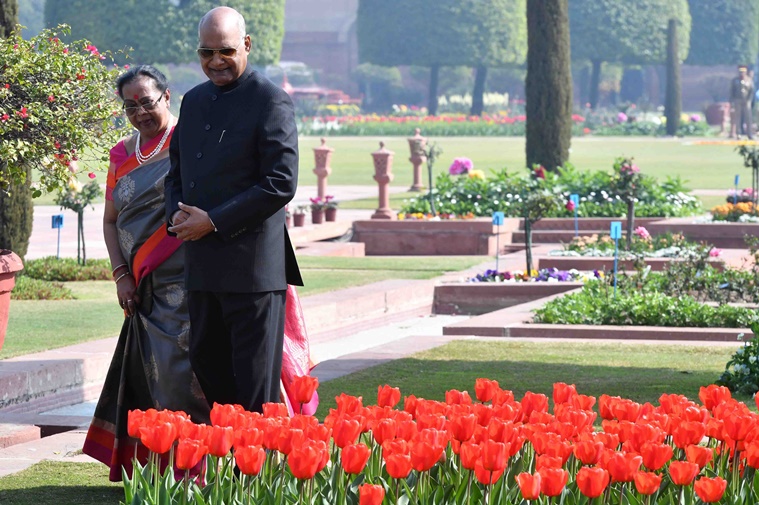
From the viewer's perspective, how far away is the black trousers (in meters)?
4.74

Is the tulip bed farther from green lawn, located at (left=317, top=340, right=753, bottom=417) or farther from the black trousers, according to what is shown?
green lawn, located at (left=317, top=340, right=753, bottom=417)

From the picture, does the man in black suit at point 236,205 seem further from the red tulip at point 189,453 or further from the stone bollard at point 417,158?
the stone bollard at point 417,158

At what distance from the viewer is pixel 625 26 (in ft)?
220

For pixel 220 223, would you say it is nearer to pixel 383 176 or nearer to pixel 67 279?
pixel 67 279

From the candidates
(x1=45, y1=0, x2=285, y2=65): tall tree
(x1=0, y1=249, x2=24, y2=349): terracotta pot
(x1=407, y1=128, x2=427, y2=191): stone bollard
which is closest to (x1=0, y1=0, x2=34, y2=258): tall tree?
(x1=0, y1=249, x2=24, y2=349): terracotta pot

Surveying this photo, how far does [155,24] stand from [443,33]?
2093 cm

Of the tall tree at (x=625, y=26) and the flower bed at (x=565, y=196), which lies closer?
the flower bed at (x=565, y=196)

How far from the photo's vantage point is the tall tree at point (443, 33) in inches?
2635

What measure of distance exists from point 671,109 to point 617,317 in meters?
44.9

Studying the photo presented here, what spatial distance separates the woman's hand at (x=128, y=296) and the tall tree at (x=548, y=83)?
56.3 ft

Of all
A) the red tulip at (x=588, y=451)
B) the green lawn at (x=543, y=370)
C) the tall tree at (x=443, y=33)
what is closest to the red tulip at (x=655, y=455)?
the red tulip at (x=588, y=451)

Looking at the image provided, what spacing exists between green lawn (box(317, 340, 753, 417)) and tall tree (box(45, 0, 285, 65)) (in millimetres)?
38702

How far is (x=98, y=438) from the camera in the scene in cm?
552

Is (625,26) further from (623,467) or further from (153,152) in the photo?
(623,467)
